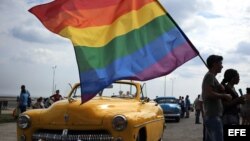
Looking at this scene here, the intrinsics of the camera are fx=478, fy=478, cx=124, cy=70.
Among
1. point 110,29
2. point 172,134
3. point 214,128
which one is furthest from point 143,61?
point 172,134

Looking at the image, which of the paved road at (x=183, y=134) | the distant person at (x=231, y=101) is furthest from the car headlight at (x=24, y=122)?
the paved road at (x=183, y=134)

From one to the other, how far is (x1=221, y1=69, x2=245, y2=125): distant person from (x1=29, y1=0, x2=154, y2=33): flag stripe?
207cm

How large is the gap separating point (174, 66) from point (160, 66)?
0.20m

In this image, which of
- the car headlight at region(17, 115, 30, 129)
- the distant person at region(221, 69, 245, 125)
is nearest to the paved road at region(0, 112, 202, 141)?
the car headlight at region(17, 115, 30, 129)

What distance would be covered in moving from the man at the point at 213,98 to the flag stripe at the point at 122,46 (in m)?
0.81

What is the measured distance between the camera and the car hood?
25.7 feet

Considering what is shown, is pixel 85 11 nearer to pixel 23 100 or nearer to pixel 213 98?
pixel 213 98

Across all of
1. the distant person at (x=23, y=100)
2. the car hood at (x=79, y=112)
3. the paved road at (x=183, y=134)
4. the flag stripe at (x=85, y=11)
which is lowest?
the paved road at (x=183, y=134)

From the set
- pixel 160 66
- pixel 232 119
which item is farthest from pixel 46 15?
pixel 232 119

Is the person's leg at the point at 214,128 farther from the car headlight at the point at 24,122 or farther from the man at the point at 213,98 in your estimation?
the car headlight at the point at 24,122

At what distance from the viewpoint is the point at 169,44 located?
7.00 meters

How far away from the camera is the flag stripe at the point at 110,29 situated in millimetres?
6783

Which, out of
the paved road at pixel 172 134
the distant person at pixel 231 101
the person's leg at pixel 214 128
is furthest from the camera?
the paved road at pixel 172 134

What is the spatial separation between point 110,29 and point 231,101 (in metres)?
2.26
